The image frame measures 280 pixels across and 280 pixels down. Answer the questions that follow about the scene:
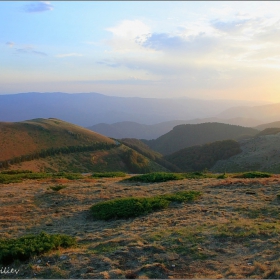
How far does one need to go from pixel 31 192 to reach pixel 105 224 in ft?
23.8

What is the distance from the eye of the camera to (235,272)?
5820 mm

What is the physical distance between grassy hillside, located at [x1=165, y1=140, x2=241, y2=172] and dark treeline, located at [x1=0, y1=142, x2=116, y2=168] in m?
18.4

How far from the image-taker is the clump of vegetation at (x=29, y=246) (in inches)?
273

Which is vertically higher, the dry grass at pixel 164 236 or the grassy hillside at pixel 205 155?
the dry grass at pixel 164 236

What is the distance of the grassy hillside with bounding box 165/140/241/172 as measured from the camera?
6303 cm

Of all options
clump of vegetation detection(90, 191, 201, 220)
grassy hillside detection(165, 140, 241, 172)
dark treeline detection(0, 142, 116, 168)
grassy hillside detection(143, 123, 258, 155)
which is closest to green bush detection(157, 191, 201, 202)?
clump of vegetation detection(90, 191, 201, 220)

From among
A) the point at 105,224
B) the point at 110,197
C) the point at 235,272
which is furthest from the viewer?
the point at 110,197

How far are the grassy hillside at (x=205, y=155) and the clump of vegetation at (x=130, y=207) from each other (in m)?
50.7

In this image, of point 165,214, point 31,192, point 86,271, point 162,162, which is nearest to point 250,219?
point 165,214

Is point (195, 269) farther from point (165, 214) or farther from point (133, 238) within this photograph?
point (165, 214)

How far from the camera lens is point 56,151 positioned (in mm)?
56844

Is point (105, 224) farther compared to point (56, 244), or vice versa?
point (105, 224)

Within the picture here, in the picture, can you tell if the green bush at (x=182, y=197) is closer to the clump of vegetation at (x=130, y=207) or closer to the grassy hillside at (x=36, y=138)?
the clump of vegetation at (x=130, y=207)

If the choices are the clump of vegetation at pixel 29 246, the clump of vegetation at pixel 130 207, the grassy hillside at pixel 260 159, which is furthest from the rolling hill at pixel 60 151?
the clump of vegetation at pixel 29 246
